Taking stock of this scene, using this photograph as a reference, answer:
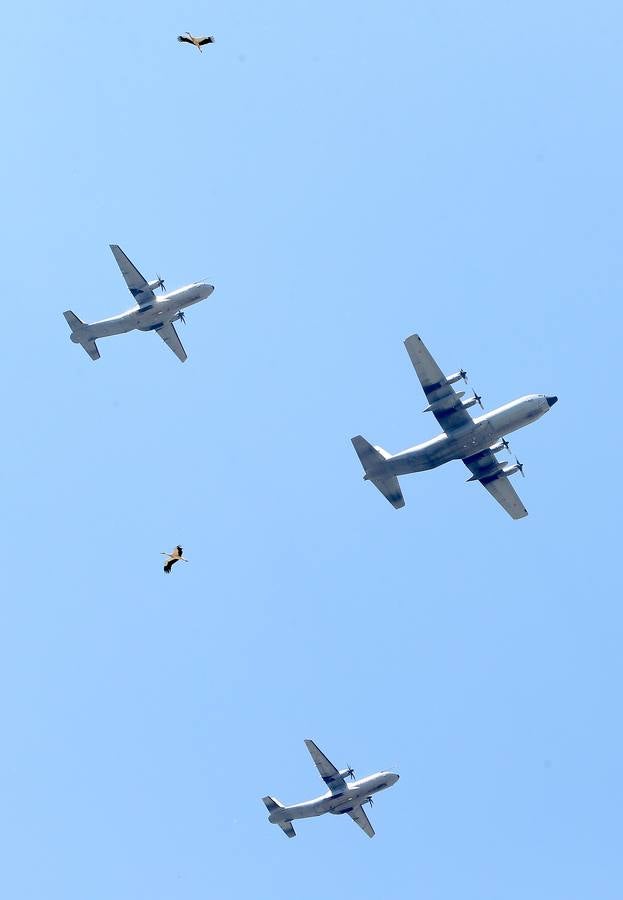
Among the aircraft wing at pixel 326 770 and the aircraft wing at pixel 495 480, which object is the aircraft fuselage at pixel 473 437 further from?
the aircraft wing at pixel 326 770

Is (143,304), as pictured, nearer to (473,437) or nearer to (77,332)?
(77,332)

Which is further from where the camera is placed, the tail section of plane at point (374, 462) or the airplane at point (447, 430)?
the tail section of plane at point (374, 462)

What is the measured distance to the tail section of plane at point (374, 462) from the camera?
102 m

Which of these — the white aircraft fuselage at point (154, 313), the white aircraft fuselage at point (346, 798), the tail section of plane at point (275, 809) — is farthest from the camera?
the tail section of plane at point (275, 809)

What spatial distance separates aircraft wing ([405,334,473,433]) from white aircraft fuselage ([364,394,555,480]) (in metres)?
1.10

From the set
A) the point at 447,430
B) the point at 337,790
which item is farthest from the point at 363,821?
the point at 447,430

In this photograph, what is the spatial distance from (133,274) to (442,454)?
122 feet

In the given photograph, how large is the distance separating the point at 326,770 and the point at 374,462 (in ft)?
119

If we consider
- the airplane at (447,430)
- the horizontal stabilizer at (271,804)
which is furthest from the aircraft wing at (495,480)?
the horizontal stabilizer at (271,804)

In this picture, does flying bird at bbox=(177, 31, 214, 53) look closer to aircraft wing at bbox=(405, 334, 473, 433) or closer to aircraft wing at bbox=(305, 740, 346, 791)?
aircraft wing at bbox=(405, 334, 473, 433)

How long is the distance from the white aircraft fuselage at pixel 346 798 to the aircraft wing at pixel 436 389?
134 ft

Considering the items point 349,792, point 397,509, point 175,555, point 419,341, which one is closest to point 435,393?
point 419,341

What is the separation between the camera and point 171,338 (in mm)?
118750

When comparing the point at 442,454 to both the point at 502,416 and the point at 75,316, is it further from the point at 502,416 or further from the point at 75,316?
the point at 75,316
